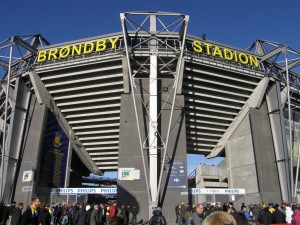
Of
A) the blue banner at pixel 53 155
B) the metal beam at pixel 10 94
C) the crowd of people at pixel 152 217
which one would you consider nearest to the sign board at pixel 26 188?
the blue banner at pixel 53 155

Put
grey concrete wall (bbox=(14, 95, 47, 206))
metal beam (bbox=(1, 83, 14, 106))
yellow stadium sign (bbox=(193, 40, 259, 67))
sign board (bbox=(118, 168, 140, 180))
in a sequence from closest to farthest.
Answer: sign board (bbox=(118, 168, 140, 180)), grey concrete wall (bbox=(14, 95, 47, 206)), yellow stadium sign (bbox=(193, 40, 259, 67)), metal beam (bbox=(1, 83, 14, 106))

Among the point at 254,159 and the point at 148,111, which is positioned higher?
the point at 148,111

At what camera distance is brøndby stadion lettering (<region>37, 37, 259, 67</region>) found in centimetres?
2880

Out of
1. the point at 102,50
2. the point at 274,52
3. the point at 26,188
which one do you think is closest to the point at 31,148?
the point at 26,188

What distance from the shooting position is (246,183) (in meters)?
31.1

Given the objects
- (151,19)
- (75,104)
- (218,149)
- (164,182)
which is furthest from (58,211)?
(218,149)

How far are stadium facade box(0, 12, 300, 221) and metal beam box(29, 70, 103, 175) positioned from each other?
4.3 inches

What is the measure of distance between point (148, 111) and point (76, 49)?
29.6ft

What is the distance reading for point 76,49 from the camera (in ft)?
96.4

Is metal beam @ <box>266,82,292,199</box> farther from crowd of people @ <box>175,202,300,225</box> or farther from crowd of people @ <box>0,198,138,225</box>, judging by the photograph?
crowd of people @ <box>0,198,138,225</box>

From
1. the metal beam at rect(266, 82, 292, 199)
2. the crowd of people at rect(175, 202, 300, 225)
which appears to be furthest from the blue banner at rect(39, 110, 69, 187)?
the metal beam at rect(266, 82, 292, 199)

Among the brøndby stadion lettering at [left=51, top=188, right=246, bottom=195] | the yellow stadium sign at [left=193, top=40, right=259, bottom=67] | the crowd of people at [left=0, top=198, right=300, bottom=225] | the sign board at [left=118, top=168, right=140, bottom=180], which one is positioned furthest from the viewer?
the yellow stadium sign at [left=193, top=40, right=259, bottom=67]

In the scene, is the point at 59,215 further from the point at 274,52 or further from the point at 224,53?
the point at 274,52

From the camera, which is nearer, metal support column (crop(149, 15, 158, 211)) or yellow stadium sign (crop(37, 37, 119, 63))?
metal support column (crop(149, 15, 158, 211))
